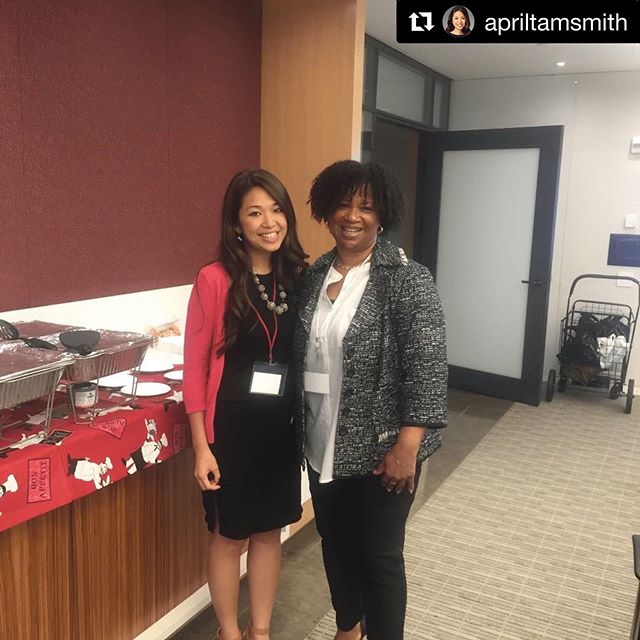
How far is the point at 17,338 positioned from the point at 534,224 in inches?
157

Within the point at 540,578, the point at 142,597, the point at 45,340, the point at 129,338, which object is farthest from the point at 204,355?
the point at 540,578

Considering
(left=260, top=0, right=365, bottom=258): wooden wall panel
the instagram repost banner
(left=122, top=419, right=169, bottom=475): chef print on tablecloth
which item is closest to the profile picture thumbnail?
the instagram repost banner

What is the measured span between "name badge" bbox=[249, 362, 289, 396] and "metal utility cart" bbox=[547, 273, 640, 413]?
372cm

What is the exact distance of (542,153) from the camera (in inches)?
185

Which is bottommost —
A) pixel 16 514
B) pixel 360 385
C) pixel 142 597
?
pixel 142 597

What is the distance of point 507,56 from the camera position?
4527 mm

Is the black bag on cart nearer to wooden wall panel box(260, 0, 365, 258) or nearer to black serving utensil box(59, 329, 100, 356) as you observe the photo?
wooden wall panel box(260, 0, 365, 258)

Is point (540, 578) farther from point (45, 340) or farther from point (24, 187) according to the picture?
point (24, 187)

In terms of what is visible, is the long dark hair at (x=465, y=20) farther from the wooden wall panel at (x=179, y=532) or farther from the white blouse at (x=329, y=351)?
the wooden wall panel at (x=179, y=532)

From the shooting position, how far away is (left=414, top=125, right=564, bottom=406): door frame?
15.4 feet

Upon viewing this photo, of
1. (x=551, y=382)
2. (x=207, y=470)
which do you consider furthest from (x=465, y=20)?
(x=551, y=382)

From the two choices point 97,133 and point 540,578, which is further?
point 540,578

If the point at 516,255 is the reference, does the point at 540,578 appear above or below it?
below

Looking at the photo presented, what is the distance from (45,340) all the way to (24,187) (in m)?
0.70
